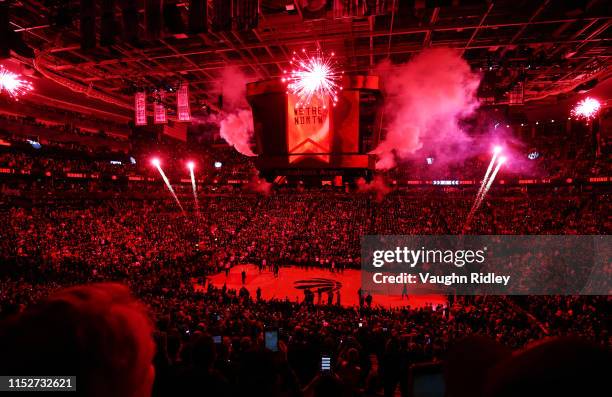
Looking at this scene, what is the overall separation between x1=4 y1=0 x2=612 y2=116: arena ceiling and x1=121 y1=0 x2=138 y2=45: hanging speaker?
273 mm

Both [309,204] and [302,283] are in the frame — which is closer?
[302,283]

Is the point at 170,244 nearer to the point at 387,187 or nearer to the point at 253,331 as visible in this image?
the point at 253,331

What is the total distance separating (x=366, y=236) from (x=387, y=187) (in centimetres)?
1100

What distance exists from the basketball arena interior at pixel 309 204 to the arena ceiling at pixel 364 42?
11 centimetres

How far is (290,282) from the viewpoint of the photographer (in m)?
22.2

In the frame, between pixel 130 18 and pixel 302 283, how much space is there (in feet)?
55.8

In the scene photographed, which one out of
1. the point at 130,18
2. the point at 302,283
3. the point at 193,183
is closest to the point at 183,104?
the point at 130,18

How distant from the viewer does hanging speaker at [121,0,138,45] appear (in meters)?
9.14

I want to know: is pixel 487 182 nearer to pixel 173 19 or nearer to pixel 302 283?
pixel 302 283

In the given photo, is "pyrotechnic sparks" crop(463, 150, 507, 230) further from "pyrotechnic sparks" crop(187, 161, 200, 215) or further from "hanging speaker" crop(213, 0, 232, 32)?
"pyrotechnic sparks" crop(187, 161, 200, 215)

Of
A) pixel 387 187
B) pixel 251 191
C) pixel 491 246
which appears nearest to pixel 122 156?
pixel 251 191

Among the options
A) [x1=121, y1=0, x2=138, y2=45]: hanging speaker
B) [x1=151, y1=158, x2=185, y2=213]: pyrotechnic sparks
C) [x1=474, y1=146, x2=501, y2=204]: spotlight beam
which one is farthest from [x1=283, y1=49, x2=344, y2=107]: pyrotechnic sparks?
[x1=151, y1=158, x2=185, y2=213]: pyrotechnic sparks

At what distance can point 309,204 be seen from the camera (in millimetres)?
35906

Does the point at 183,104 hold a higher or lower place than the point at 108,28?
lower
